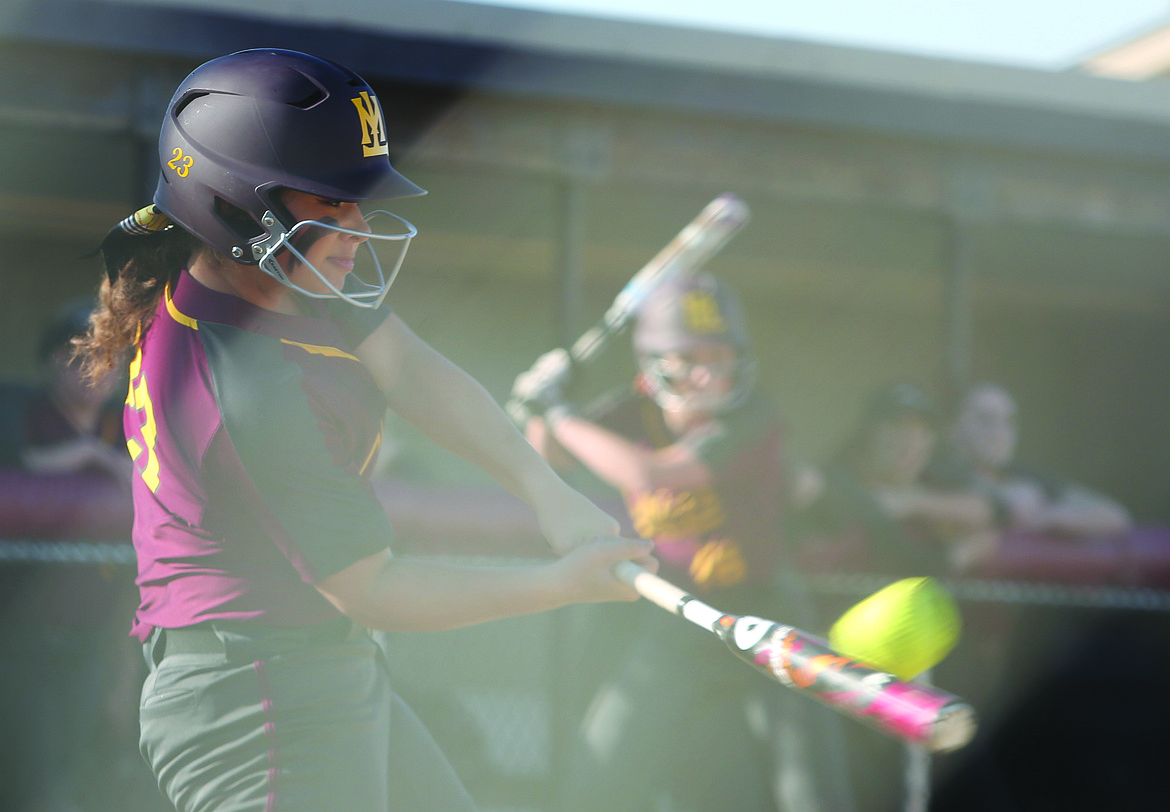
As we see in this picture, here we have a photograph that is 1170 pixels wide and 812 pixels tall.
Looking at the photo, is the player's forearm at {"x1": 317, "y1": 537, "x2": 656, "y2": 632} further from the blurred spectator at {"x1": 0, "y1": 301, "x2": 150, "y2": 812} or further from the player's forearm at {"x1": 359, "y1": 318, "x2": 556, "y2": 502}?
the blurred spectator at {"x1": 0, "y1": 301, "x2": 150, "y2": 812}

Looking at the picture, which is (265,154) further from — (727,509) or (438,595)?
(727,509)

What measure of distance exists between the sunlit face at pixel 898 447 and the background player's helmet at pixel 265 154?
9.01 ft

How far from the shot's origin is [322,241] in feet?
5.51

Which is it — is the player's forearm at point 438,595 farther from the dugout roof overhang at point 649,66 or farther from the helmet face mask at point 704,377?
the dugout roof overhang at point 649,66

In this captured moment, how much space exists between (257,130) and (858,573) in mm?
2965

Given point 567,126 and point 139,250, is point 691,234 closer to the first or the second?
point 567,126

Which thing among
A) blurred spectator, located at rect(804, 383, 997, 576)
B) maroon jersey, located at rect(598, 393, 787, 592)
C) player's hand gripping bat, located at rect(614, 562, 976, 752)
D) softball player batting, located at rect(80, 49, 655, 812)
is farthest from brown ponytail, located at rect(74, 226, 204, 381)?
blurred spectator, located at rect(804, 383, 997, 576)

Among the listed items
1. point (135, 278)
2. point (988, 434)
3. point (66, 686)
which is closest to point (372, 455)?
point (135, 278)

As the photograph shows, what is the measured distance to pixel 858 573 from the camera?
157 inches

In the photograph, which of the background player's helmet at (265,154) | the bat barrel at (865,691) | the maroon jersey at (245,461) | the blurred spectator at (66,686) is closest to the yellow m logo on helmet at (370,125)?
the background player's helmet at (265,154)

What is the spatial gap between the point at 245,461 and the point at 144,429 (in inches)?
9.7

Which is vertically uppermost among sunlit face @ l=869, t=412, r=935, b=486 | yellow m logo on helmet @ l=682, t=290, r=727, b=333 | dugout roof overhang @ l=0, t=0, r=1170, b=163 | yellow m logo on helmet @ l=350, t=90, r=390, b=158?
yellow m logo on helmet @ l=350, t=90, r=390, b=158

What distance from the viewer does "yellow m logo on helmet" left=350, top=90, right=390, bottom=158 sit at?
1686mm

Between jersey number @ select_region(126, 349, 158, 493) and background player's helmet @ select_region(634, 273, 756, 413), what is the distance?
214 cm
